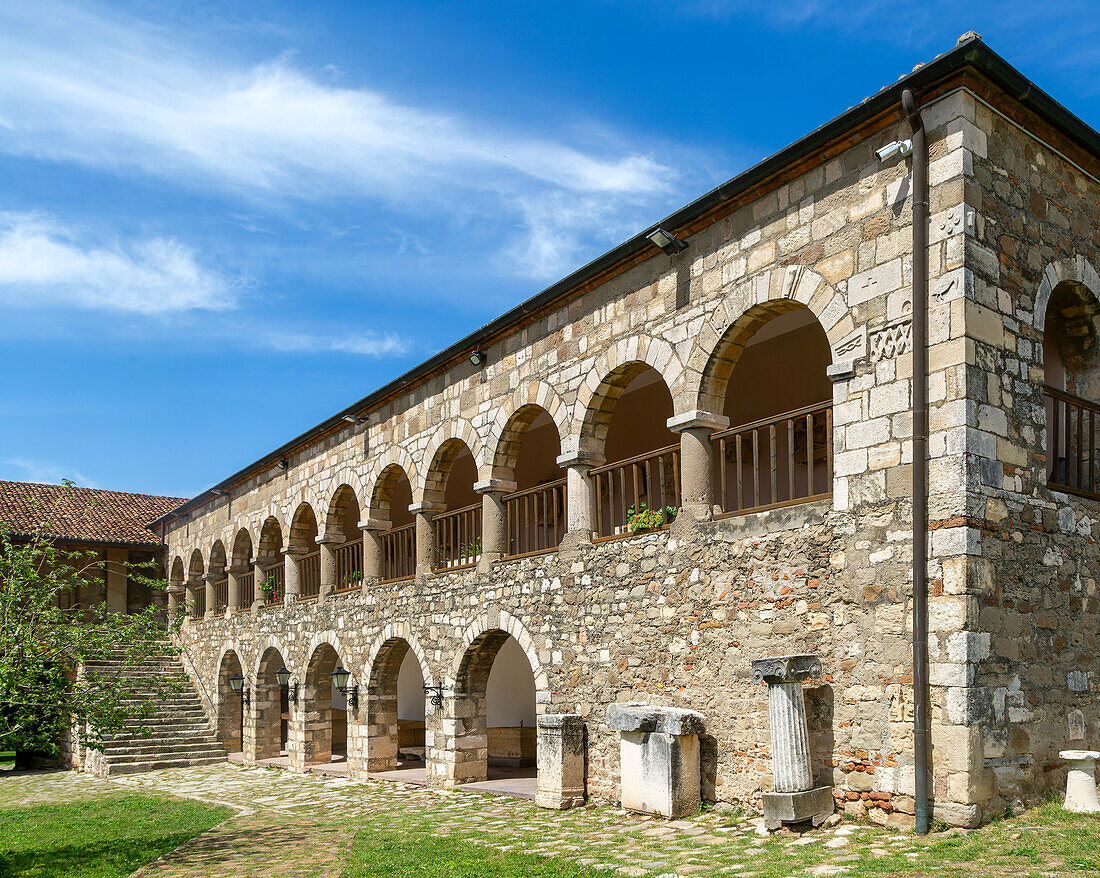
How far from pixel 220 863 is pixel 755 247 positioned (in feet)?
22.4

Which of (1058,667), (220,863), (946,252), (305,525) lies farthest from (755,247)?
(305,525)

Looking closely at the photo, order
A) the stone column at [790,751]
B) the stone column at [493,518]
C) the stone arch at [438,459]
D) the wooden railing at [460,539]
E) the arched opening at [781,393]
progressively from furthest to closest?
the stone arch at [438,459], the wooden railing at [460,539], the stone column at [493,518], the arched opening at [781,393], the stone column at [790,751]

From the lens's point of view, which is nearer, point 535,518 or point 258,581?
point 535,518

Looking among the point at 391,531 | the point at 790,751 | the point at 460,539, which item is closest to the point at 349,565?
the point at 391,531

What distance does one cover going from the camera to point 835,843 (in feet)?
23.2

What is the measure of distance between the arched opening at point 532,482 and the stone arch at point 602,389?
61 centimetres

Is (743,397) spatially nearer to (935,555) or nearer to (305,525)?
(935,555)

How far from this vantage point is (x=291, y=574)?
721 inches

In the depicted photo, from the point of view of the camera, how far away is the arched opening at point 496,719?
12.6 meters

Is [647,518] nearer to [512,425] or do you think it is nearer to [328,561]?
[512,425]

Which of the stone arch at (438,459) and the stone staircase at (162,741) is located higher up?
the stone arch at (438,459)

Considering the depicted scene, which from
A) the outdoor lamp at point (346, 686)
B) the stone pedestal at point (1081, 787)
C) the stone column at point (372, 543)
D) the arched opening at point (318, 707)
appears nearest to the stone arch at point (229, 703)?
the arched opening at point (318, 707)

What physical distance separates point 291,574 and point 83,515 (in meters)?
10.1

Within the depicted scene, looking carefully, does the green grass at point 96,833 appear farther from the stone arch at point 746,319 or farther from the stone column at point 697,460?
the stone arch at point 746,319
